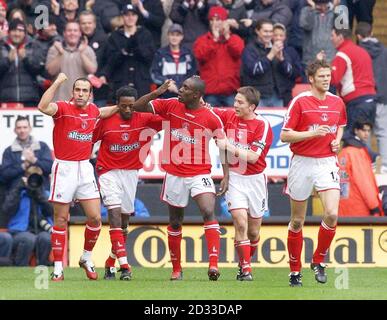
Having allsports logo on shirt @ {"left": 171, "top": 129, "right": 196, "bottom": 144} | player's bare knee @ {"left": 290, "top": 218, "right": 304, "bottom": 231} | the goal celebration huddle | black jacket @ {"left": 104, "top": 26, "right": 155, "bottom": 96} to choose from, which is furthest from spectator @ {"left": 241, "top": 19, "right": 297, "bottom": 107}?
player's bare knee @ {"left": 290, "top": 218, "right": 304, "bottom": 231}

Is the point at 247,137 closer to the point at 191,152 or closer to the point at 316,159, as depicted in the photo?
the point at 191,152

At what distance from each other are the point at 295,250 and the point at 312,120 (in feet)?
4.83

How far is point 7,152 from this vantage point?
20.7 meters

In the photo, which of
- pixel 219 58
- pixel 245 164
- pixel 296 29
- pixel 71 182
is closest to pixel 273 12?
pixel 296 29

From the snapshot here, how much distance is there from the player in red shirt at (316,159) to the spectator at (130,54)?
21.5ft

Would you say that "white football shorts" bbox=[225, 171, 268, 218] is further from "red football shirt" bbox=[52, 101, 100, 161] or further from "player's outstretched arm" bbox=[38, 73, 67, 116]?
"player's outstretched arm" bbox=[38, 73, 67, 116]

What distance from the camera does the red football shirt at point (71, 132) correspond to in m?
16.2

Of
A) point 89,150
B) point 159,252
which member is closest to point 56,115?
point 89,150

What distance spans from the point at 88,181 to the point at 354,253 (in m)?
4.81

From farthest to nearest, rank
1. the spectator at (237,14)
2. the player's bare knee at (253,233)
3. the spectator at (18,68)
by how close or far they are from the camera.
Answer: the spectator at (237,14), the spectator at (18,68), the player's bare knee at (253,233)

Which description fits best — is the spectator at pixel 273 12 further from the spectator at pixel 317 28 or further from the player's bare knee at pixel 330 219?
the player's bare knee at pixel 330 219

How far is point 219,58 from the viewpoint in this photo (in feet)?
71.8

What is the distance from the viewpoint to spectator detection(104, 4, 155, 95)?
21844 mm

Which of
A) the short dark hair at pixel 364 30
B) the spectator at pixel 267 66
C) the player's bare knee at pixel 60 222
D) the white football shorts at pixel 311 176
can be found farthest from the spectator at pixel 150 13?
the white football shorts at pixel 311 176
